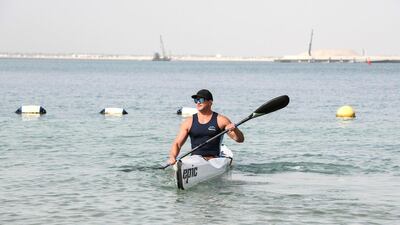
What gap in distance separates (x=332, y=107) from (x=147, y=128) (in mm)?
22381

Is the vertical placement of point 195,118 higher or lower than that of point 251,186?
higher

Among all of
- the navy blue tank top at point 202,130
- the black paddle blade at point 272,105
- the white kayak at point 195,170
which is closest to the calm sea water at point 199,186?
the white kayak at point 195,170

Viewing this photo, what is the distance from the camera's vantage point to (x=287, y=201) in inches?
736

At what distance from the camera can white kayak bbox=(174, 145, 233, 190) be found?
19.4m

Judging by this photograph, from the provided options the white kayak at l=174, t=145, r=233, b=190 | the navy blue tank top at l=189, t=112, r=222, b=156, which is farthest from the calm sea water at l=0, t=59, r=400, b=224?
the navy blue tank top at l=189, t=112, r=222, b=156

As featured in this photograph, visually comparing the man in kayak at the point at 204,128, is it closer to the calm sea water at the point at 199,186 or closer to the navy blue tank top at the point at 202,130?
the navy blue tank top at the point at 202,130

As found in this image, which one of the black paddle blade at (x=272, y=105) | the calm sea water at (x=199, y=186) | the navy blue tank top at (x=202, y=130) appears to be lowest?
the calm sea water at (x=199, y=186)

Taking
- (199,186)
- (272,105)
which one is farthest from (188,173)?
(272,105)

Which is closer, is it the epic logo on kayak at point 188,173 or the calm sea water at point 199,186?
the calm sea water at point 199,186

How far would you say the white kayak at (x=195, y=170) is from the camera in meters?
19.4

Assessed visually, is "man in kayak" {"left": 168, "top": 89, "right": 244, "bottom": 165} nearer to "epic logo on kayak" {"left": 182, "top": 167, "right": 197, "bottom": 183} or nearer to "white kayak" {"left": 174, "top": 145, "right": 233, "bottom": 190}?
"white kayak" {"left": 174, "top": 145, "right": 233, "bottom": 190}

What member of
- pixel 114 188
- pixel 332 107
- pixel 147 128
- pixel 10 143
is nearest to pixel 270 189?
pixel 114 188

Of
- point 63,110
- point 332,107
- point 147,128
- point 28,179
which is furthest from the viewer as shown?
point 332,107

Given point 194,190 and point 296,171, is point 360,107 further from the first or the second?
point 194,190
